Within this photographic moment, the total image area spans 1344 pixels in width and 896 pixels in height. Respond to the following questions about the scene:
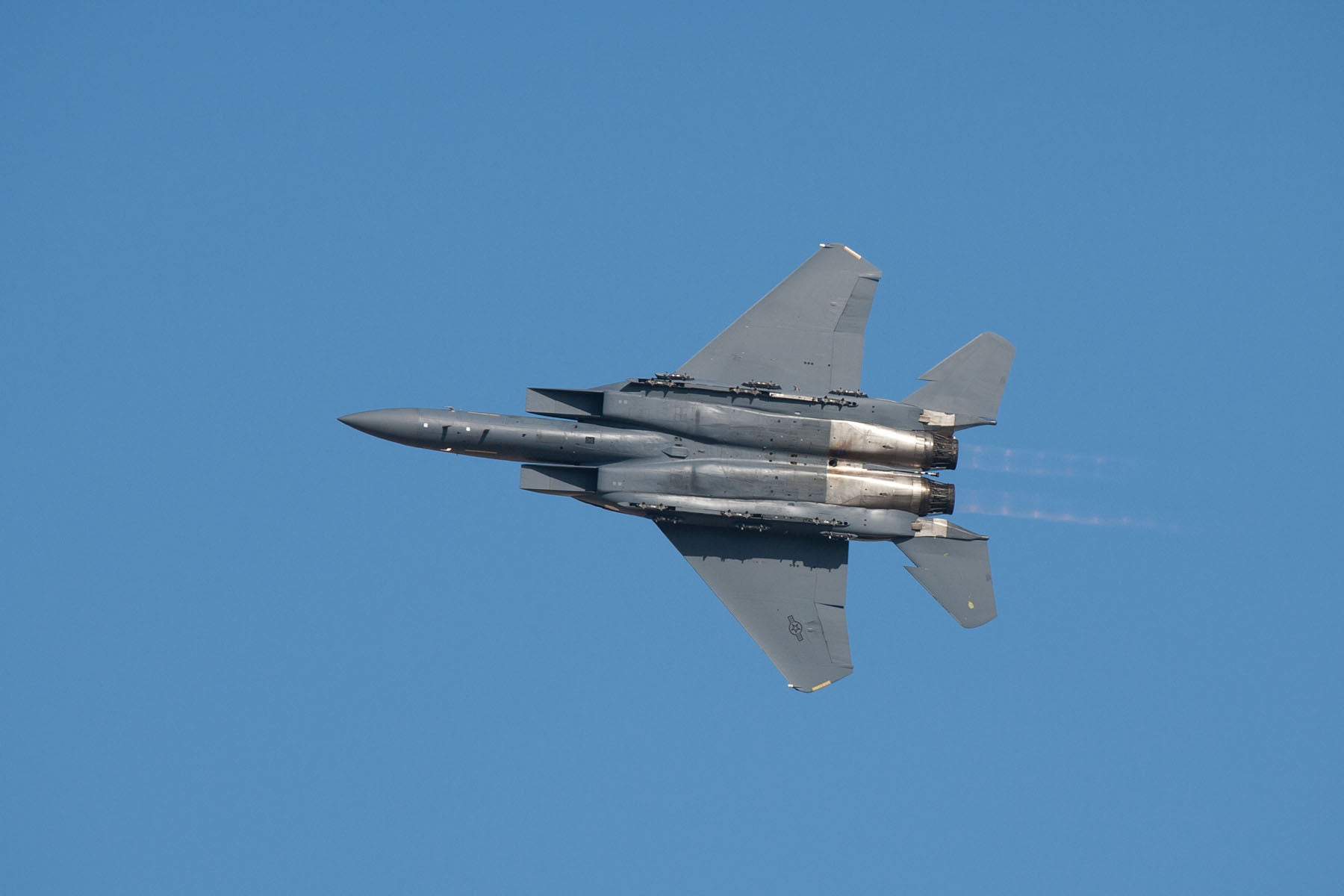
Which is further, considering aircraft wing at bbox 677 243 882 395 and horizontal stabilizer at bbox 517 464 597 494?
aircraft wing at bbox 677 243 882 395

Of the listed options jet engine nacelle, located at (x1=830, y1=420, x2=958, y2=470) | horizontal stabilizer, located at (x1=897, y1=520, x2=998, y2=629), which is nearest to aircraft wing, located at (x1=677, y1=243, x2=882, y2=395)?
jet engine nacelle, located at (x1=830, y1=420, x2=958, y2=470)

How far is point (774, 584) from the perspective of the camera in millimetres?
33781

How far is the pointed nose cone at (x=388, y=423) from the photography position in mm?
32125

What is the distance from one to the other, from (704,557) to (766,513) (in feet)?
7.73

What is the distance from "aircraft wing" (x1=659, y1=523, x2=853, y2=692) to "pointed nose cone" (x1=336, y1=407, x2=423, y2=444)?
7750 mm

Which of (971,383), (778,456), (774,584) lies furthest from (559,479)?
(971,383)

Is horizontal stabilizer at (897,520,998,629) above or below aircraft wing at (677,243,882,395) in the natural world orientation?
below

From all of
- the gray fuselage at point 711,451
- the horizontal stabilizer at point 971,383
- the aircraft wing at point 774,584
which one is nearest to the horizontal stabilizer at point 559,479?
the gray fuselage at point 711,451

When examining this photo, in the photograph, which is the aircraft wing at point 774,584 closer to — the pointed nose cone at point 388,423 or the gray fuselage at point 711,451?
the gray fuselage at point 711,451

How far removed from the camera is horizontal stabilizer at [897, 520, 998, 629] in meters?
33.6

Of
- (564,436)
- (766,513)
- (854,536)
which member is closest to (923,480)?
(854,536)

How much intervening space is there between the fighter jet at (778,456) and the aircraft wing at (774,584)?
4cm

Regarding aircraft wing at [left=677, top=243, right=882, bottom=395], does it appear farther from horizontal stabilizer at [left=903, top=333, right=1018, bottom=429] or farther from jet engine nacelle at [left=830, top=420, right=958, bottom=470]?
horizontal stabilizer at [left=903, top=333, right=1018, bottom=429]

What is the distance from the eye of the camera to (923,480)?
33.4m
